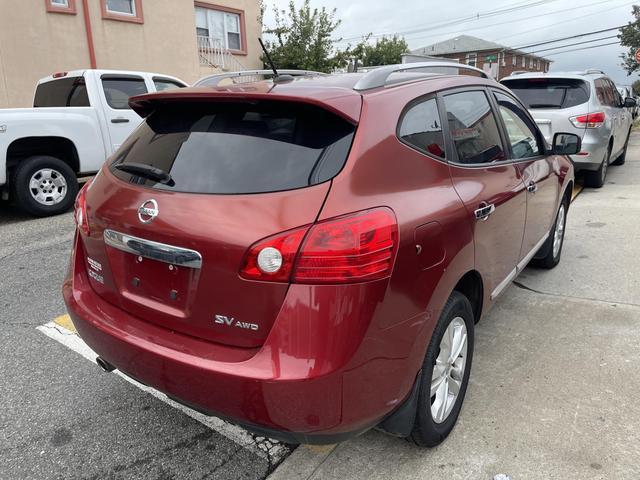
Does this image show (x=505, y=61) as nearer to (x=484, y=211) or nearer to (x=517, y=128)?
(x=517, y=128)

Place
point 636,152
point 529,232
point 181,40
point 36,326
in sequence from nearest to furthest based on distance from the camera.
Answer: point 529,232 → point 36,326 → point 636,152 → point 181,40

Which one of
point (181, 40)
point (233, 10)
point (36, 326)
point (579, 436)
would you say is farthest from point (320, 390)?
point (233, 10)

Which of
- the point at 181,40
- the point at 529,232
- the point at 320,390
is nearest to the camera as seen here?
the point at 320,390

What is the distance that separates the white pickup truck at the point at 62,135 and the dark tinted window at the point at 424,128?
18.9ft

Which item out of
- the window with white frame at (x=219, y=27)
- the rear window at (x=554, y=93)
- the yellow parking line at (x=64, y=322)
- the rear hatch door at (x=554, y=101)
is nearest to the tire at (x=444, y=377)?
the yellow parking line at (x=64, y=322)

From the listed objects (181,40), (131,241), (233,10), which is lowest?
(131,241)

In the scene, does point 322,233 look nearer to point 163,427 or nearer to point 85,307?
point 85,307

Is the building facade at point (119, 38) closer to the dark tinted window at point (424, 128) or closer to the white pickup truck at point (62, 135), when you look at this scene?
the white pickup truck at point (62, 135)

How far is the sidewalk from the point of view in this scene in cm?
233

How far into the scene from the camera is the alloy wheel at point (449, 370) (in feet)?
7.70

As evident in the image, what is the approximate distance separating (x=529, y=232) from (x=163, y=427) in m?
2.60

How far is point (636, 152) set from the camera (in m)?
13.0

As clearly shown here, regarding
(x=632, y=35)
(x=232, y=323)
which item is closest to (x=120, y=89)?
(x=232, y=323)

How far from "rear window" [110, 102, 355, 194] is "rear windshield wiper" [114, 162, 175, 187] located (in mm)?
10
